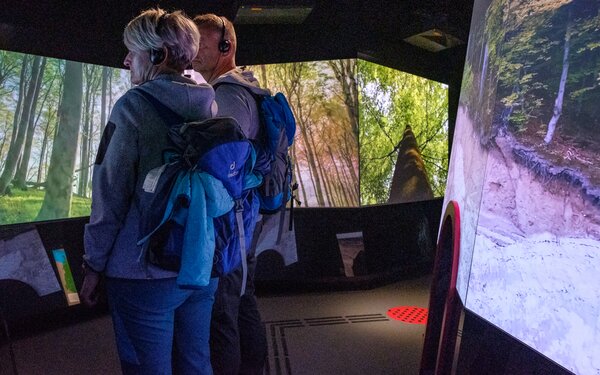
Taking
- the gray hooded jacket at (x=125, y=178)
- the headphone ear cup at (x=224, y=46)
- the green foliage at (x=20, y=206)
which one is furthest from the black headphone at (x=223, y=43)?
the green foliage at (x=20, y=206)

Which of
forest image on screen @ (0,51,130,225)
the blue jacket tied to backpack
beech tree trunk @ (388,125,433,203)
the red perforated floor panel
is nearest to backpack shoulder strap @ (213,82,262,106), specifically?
the blue jacket tied to backpack

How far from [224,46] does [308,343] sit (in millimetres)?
2073

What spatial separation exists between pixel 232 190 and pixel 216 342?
631 mm

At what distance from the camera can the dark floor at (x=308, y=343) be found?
278 cm

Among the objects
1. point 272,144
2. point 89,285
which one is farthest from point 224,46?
point 89,285

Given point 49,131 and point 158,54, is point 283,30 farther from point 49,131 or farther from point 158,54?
point 158,54

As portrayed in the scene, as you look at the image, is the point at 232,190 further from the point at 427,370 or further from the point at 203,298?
the point at 427,370

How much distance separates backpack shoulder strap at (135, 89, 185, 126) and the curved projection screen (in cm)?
97

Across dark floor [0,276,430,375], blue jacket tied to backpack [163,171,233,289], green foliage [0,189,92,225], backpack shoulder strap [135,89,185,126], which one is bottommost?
dark floor [0,276,430,375]

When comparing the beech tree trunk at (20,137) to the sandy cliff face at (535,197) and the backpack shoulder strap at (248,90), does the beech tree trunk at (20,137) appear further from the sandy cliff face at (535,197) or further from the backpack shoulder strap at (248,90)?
the sandy cliff face at (535,197)

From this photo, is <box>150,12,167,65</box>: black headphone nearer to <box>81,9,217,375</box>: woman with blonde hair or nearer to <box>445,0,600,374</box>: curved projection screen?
<box>81,9,217,375</box>: woman with blonde hair

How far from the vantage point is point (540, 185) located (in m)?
1.03

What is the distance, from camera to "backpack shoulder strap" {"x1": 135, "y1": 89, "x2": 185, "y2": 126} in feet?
4.73

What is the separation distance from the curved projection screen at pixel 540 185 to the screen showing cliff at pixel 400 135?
9.55 ft
